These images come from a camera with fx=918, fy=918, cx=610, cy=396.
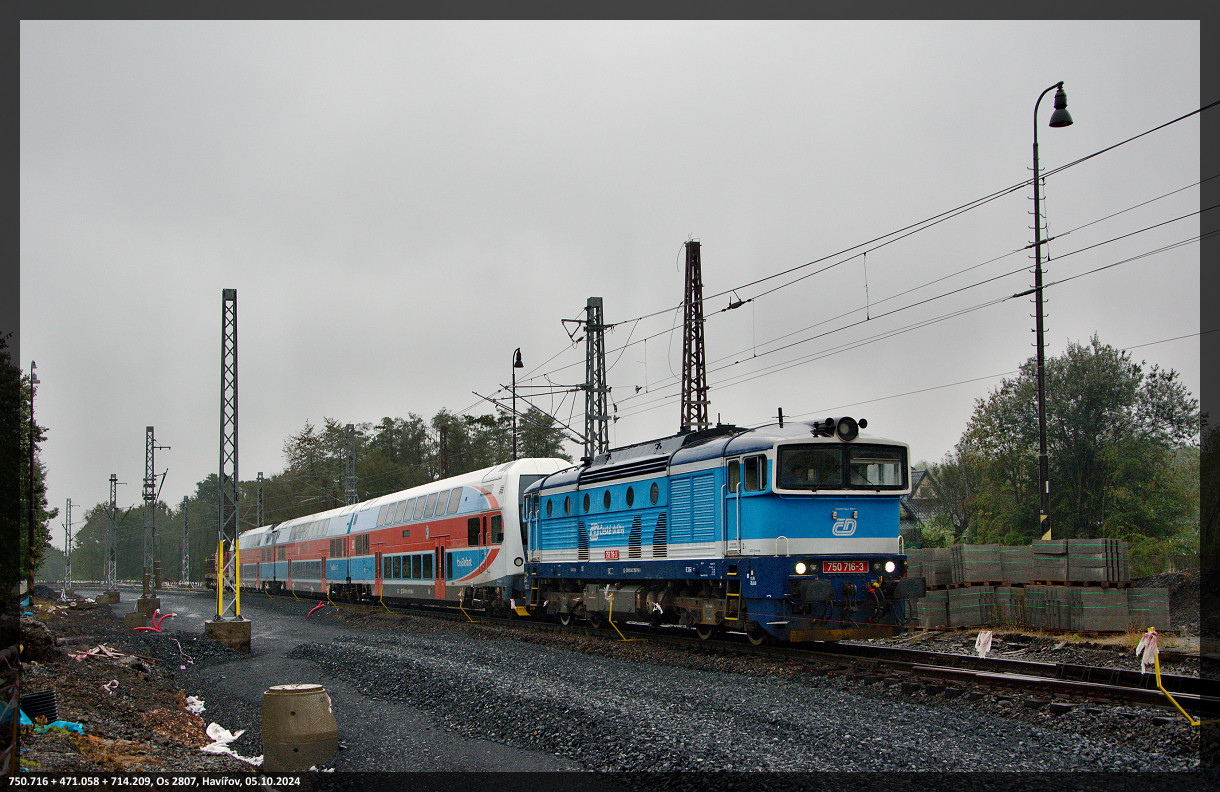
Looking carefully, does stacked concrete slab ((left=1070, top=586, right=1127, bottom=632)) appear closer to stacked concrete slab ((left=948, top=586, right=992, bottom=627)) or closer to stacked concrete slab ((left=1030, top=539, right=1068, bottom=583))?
stacked concrete slab ((left=1030, top=539, right=1068, bottom=583))

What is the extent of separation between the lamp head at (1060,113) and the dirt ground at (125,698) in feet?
34.2

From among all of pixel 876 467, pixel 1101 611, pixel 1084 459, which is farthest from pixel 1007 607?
pixel 1084 459

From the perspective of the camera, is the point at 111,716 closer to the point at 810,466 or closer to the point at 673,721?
the point at 673,721

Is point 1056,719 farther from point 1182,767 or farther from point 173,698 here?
point 173,698

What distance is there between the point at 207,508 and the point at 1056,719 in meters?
158

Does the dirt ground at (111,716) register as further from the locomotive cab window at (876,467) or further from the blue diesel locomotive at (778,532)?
the locomotive cab window at (876,467)

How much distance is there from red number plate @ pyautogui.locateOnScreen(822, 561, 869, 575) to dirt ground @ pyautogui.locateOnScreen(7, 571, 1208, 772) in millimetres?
3702

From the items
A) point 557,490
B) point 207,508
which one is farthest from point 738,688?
point 207,508

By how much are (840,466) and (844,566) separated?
5.41 feet

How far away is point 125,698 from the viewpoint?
14086mm

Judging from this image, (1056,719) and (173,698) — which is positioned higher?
(1056,719)

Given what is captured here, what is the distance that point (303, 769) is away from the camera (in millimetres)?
9391

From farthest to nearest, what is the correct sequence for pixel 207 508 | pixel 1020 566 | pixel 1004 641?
pixel 207 508
pixel 1020 566
pixel 1004 641

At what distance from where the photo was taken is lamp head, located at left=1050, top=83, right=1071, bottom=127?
18875mm
